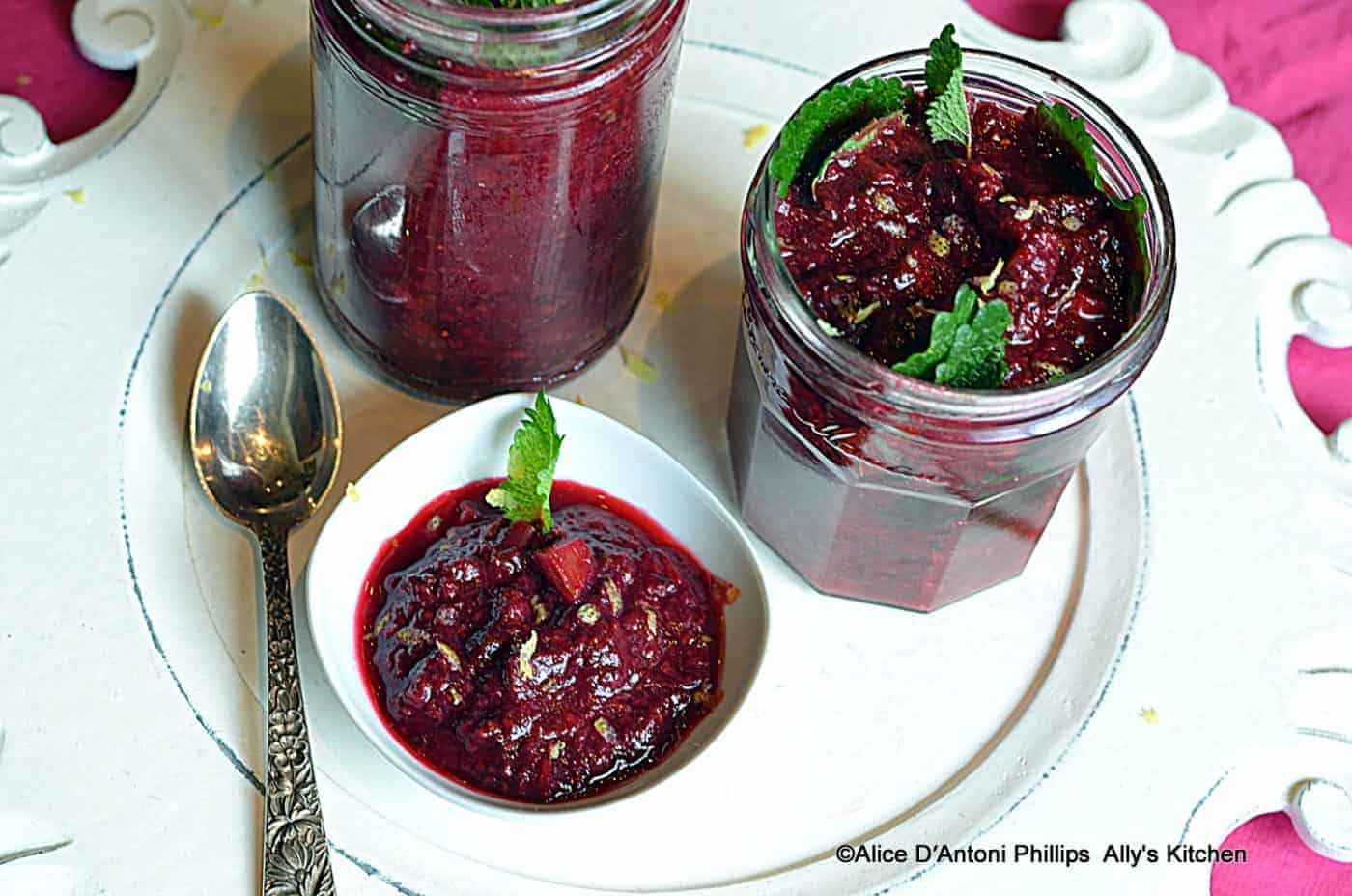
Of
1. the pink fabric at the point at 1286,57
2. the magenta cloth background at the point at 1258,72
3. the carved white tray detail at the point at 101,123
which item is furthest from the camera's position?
the pink fabric at the point at 1286,57

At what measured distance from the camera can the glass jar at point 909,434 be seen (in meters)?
2.10

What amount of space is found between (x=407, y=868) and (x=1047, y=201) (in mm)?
1291

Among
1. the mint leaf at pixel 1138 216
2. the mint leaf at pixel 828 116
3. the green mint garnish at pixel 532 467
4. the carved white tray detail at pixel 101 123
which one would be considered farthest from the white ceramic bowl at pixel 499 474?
the carved white tray detail at pixel 101 123

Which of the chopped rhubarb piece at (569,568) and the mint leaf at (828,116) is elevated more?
the mint leaf at (828,116)

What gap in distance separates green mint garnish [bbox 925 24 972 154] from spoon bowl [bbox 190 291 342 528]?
1044mm

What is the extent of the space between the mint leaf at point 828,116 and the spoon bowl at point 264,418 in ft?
2.76

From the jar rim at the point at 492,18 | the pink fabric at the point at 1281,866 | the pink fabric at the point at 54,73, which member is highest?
the jar rim at the point at 492,18

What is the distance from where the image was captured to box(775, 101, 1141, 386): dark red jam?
215 cm

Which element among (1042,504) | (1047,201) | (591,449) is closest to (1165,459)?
(1042,504)

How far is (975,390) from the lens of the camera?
2051 mm

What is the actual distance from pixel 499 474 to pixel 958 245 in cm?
79

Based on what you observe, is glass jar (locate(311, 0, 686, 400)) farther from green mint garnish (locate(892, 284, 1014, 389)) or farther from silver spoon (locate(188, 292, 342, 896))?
green mint garnish (locate(892, 284, 1014, 389))

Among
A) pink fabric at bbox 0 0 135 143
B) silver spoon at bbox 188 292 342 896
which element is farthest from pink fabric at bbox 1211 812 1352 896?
pink fabric at bbox 0 0 135 143

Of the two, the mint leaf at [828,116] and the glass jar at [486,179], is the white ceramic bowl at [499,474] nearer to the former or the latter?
the glass jar at [486,179]
